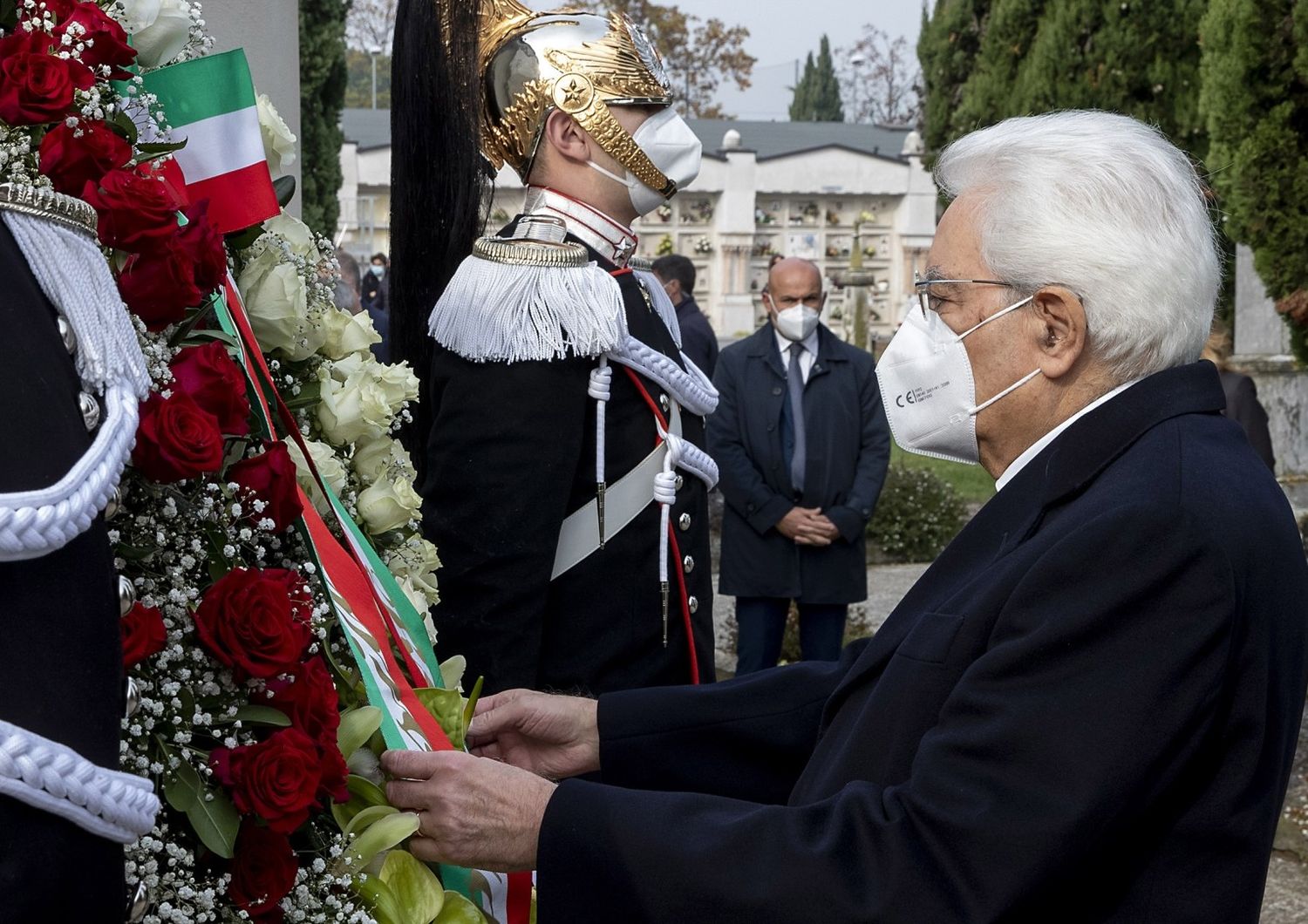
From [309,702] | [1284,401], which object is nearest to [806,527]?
[309,702]

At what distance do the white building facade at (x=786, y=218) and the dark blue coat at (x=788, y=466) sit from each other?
29069 millimetres

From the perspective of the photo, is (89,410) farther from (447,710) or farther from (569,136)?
(569,136)

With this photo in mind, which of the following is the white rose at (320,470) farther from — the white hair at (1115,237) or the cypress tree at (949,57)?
the cypress tree at (949,57)

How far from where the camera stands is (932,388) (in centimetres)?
210

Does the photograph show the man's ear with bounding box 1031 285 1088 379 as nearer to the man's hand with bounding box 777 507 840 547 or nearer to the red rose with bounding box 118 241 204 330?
the red rose with bounding box 118 241 204 330

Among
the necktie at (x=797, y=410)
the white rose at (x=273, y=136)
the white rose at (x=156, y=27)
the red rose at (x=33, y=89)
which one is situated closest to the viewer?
the red rose at (x=33, y=89)

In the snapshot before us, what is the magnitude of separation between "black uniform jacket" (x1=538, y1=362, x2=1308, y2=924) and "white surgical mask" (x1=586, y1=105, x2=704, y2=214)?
1512 mm

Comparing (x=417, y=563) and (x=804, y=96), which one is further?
(x=804, y=96)

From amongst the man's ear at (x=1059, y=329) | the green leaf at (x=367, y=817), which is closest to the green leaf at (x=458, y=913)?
the green leaf at (x=367, y=817)

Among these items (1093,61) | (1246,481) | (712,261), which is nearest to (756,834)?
(1246,481)

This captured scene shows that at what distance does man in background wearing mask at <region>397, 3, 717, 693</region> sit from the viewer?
2.87m

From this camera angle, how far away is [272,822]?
1475 millimetres

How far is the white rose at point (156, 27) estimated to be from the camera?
5.32ft

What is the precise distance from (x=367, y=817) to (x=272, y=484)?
40 cm
